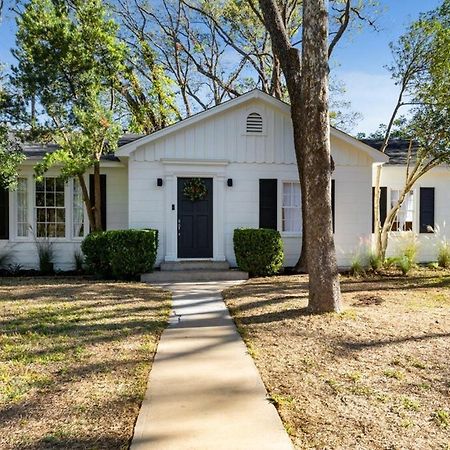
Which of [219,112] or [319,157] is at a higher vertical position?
[219,112]

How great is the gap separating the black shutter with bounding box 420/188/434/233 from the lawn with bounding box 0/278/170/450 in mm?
8975

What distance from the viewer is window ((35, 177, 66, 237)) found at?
11312 millimetres

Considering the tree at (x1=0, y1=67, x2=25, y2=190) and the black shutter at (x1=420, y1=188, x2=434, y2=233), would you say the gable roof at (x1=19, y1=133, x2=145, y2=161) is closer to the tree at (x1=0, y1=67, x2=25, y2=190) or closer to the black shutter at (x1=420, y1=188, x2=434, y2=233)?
the tree at (x1=0, y1=67, x2=25, y2=190)

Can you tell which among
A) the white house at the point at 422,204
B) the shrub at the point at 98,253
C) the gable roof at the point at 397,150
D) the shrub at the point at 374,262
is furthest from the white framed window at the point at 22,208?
the gable roof at the point at 397,150

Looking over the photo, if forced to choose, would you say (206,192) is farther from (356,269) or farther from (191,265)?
(356,269)

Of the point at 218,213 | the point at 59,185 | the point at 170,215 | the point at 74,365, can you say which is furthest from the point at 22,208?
the point at 74,365

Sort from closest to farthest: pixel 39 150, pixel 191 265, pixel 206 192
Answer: pixel 191 265, pixel 206 192, pixel 39 150

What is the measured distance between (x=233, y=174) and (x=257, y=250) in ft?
6.96

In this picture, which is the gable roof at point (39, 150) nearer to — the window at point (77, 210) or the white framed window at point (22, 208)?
the white framed window at point (22, 208)

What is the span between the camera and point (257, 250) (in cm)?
1000

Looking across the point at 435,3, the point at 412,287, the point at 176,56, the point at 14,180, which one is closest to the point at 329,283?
the point at 412,287

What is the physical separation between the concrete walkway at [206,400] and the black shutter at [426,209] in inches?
383

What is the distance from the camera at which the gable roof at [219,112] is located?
33.4ft

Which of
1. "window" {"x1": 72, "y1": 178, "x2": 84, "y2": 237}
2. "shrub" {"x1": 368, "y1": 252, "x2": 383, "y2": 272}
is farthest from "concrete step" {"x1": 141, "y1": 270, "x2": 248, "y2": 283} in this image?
"shrub" {"x1": 368, "y1": 252, "x2": 383, "y2": 272}
